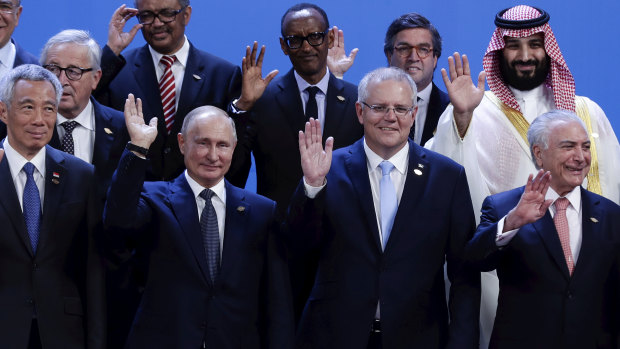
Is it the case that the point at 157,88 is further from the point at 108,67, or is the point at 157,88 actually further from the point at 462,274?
the point at 462,274

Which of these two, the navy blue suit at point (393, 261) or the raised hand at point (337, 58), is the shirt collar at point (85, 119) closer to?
the navy blue suit at point (393, 261)

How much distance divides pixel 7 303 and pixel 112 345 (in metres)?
0.67

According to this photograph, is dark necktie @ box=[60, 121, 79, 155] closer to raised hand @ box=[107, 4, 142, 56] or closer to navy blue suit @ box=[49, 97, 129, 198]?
navy blue suit @ box=[49, 97, 129, 198]

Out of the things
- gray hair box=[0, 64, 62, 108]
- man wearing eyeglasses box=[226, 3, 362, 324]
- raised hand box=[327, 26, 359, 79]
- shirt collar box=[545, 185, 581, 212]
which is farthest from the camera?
raised hand box=[327, 26, 359, 79]

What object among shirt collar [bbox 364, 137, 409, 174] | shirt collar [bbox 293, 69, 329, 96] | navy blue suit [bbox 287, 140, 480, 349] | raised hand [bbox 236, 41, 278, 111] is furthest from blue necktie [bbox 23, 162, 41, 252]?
shirt collar [bbox 293, 69, 329, 96]

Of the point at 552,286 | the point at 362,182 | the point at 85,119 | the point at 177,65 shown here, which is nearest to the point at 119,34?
the point at 177,65

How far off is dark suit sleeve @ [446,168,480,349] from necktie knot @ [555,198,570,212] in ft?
1.08

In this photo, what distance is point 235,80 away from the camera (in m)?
4.75

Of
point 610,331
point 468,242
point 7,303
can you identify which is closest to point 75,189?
point 7,303

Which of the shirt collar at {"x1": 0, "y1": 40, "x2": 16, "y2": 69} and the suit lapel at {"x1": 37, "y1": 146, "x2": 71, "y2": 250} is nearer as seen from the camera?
the suit lapel at {"x1": 37, "y1": 146, "x2": 71, "y2": 250}

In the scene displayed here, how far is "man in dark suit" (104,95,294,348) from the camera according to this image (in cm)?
372

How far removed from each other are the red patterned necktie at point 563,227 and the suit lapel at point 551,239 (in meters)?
0.03

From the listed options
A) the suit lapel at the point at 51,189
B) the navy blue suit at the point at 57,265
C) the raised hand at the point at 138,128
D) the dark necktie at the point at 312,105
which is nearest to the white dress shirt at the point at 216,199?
the raised hand at the point at 138,128

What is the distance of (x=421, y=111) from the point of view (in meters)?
4.91
